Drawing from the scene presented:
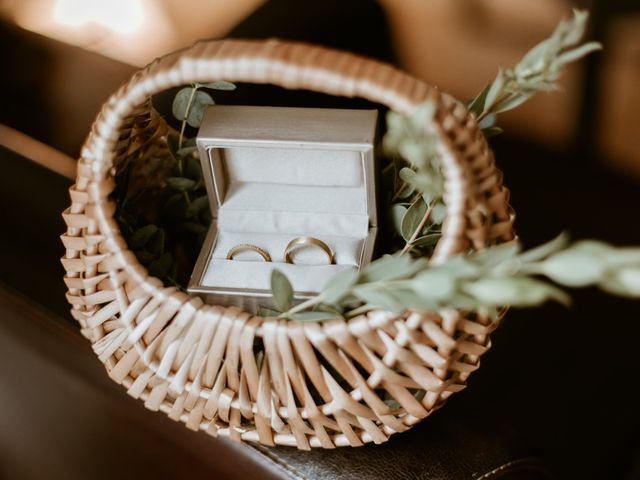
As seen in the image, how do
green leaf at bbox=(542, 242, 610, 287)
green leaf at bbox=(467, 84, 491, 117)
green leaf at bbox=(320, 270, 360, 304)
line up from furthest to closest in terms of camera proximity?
green leaf at bbox=(467, 84, 491, 117), green leaf at bbox=(320, 270, 360, 304), green leaf at bbox=(542, 242, 610, 287)

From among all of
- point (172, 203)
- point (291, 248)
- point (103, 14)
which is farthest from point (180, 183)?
point (103, 14)

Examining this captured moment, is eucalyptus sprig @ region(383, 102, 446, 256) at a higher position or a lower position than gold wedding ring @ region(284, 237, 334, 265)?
higher

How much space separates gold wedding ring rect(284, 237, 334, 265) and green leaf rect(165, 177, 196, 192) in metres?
0.13

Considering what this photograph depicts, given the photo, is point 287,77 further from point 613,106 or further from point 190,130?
point 613,106

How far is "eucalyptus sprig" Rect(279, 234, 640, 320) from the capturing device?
0.39 metres

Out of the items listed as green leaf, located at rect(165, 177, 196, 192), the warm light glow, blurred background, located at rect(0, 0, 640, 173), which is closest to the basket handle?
green leaf, located at rect(165, 177, 196, 192)

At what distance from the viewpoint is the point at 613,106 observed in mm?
1047

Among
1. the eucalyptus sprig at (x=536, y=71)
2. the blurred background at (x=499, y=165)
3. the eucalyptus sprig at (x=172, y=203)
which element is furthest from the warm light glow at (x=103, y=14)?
the eucalyptus sprig at (x=536, y=71)

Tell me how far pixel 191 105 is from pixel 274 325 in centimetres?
27

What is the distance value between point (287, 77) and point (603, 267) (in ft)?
0.72

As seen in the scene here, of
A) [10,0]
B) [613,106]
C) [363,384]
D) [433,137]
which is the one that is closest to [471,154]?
[433,137]

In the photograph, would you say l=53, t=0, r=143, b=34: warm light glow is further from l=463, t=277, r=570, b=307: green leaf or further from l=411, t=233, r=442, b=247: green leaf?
l=463, t=277, r=570, b=307: green leaf

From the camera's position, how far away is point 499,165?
1.07 meters

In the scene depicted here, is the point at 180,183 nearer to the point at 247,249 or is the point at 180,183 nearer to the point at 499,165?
the point at 247,249
